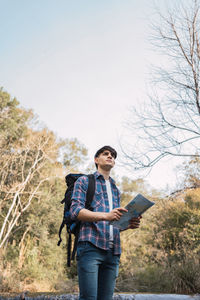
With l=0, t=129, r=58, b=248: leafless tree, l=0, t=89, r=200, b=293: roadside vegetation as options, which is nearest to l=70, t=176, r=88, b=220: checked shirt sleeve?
l=0, t=89, r=200, b=293: roadside vegetation

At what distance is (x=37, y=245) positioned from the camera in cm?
1641

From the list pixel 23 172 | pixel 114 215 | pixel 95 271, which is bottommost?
pixel 95 271

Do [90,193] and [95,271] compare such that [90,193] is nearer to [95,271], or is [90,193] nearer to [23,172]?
[95,271]

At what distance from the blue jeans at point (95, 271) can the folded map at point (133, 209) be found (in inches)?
7.9

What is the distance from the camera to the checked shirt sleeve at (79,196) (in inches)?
82.6

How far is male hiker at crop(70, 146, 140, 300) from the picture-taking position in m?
1.99

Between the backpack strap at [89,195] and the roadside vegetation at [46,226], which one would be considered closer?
the backpack strap at [89,195]

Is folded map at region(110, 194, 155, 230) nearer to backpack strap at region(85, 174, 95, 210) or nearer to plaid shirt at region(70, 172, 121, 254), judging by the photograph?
plaid shirt at region(70, 172, 121, 254)

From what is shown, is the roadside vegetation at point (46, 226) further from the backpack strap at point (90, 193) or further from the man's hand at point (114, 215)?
the man's hand at point (114, 215)

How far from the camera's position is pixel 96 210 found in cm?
224

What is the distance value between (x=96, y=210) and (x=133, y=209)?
287mm

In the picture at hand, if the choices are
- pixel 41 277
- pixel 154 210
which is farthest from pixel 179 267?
pixel 41 277

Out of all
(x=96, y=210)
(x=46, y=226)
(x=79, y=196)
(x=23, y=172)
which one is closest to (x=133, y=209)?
(x=96, y=210)

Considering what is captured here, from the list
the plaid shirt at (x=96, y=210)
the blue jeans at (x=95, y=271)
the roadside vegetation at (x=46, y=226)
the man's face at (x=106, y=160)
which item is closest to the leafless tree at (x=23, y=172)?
the roadside vegetation at (x=46, y=226)
